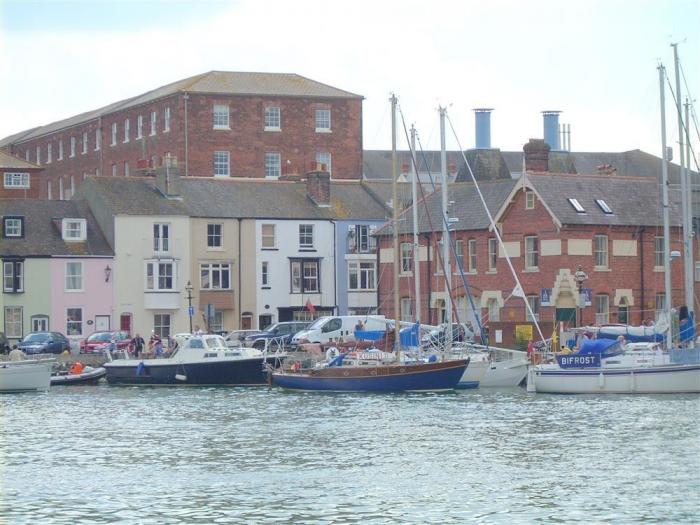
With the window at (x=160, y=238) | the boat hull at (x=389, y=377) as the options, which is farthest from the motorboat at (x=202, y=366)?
the window at (x=160, y=238)

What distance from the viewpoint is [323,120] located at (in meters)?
123

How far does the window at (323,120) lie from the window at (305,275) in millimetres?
26870

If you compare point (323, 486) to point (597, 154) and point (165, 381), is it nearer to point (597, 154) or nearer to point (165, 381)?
point (165, 381)

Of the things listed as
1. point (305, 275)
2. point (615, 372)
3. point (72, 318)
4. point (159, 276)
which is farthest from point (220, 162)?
point (615, 372)

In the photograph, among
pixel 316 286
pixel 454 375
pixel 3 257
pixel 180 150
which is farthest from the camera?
pixel 180 150

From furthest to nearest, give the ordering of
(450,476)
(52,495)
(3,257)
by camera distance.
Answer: (3,257) < (450,476) < (52,495)

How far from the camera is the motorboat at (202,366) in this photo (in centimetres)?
7056

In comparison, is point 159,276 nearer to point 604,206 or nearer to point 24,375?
point 24,375

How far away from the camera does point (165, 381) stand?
72312 millimetres

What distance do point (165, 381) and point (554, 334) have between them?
59.1ft

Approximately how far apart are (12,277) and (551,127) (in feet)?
200

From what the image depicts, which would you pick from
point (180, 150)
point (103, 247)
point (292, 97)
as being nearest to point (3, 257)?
point (103, 247)

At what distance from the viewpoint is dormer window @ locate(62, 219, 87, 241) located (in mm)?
93062

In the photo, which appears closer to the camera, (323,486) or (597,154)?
(323,486)
